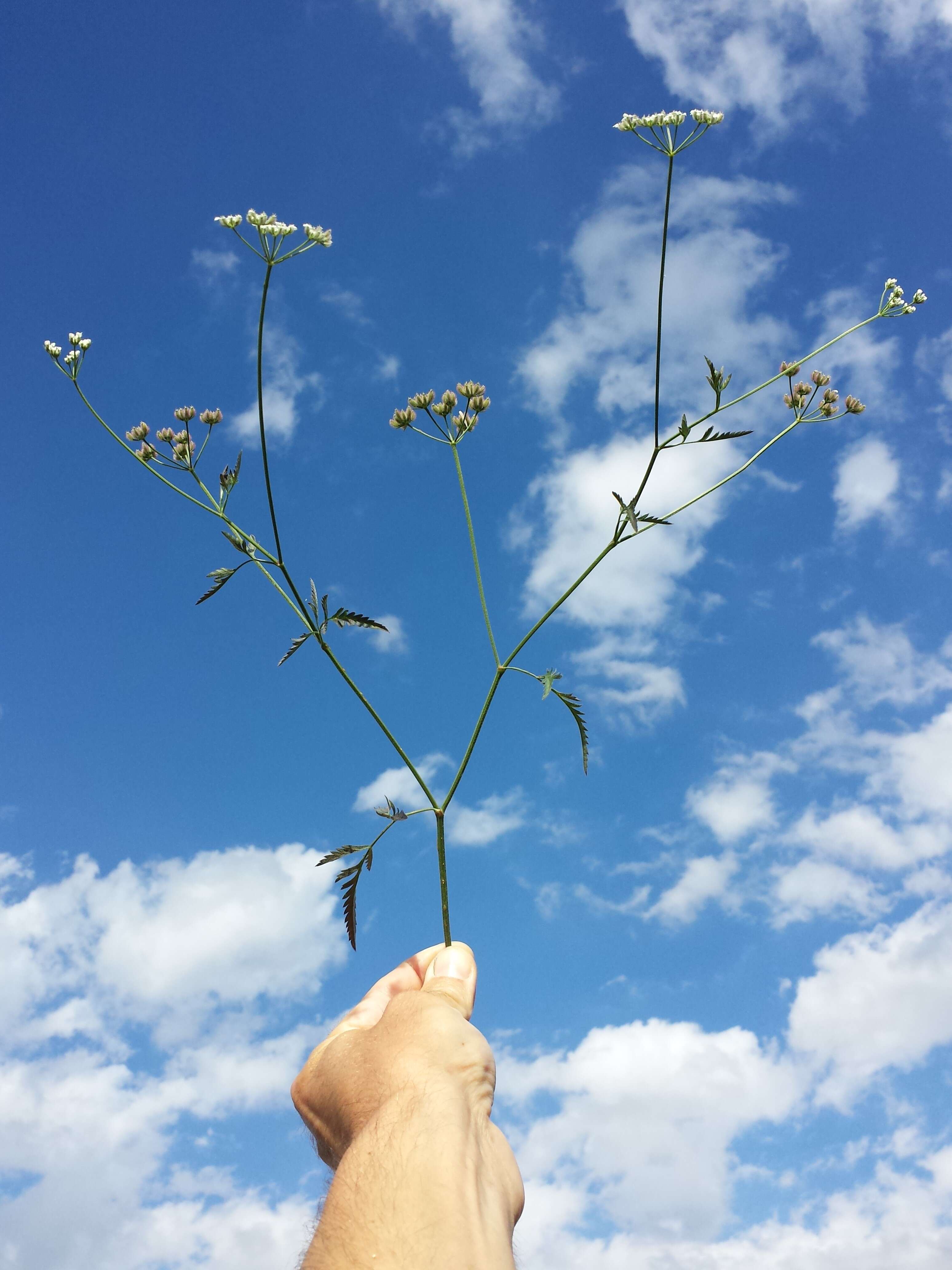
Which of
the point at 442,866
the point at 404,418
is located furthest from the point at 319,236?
the point at 442,866

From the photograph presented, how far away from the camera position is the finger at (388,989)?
4.31 meters

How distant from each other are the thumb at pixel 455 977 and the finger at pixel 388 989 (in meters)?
0.06

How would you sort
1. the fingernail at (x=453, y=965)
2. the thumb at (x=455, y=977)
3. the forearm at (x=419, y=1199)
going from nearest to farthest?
the forearm at (x=419, y=1199) → the thumb at (x=455, y=977) → the fingernail at (x=453, y=965)

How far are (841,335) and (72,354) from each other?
15.3 ft

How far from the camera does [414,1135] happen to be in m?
3.16

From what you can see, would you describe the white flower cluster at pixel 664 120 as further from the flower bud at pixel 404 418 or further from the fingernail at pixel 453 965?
the fingernail at pixel 453 965

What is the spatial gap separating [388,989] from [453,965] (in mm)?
493

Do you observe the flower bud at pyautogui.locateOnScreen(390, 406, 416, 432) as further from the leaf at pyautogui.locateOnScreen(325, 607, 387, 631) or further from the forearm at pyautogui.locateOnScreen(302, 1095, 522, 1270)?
the forearm at pyautogui.locateOnScreen(302, 1095, 522, 1270)

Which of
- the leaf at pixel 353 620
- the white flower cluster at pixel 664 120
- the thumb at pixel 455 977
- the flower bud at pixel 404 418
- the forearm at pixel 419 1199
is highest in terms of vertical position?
the white flower cluster at pixel 664 120

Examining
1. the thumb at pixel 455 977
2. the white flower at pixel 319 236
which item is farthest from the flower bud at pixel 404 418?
the thumb at pixel 455 977

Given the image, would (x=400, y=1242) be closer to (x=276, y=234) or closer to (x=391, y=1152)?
(x=391, y=1152)

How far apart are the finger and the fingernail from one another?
0.13 metres

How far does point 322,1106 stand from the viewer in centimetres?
393

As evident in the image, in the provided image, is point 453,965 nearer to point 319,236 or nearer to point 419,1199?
point 419,1199
